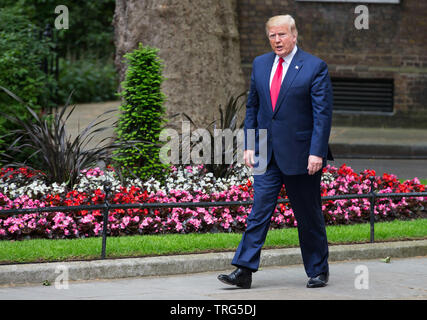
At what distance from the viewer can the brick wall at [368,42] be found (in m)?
18.0

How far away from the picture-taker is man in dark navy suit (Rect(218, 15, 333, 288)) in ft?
21.2

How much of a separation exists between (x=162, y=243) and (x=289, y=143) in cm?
181

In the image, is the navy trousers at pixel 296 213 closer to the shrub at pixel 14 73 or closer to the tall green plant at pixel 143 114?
the tall green plant at pixel 143 114

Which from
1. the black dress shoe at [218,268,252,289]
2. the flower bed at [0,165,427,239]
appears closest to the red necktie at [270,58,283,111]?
the black dress shoe at [218,268,252,289]

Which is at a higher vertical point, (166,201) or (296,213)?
(296,213)

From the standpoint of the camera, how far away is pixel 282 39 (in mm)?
6500

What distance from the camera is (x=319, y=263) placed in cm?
671

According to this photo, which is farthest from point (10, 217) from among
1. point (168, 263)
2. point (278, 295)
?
point (278, 295)

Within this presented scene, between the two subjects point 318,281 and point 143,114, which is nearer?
point 318,281

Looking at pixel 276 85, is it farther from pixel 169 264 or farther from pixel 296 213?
pixel 169 264


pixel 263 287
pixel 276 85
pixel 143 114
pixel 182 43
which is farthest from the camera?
pixel 182 43

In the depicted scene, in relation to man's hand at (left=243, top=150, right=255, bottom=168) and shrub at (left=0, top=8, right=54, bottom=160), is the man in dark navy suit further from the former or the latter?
shrub at (left=0, top=8, right=54, bottom=160)

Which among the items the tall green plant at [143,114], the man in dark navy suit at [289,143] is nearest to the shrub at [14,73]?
the tall green plant at [143,114]
